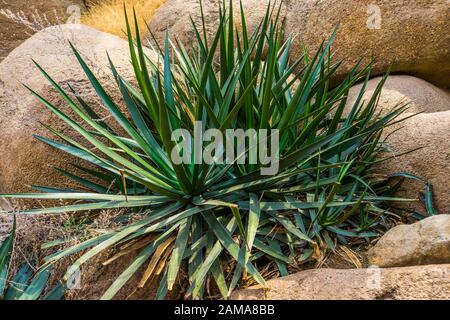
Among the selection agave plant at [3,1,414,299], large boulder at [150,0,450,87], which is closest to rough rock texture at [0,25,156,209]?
agave plant at [3,1,414,299]

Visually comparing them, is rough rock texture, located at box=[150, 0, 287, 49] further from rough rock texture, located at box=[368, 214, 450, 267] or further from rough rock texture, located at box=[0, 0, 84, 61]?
rough rock texture, located at box=[368, 214, 450, 267]

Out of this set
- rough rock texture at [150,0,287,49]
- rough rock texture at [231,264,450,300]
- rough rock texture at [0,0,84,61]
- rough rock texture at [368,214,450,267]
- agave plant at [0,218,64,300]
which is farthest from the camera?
rough rock texture at [0,0,84,61]

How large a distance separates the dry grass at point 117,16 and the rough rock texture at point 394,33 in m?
2.13

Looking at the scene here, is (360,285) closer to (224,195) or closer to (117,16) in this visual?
(224,195)

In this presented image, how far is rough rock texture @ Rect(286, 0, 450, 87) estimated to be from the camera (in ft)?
14.5

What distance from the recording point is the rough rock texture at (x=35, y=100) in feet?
11.6

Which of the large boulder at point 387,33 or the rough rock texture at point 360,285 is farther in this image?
the large boulder at point 387,33

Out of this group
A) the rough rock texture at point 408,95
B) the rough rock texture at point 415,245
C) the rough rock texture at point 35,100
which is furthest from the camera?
the rough rock texture at point 408,95

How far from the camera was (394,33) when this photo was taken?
4453 millimetres

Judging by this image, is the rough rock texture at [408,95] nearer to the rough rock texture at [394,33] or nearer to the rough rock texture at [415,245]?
the rough rock texture at [394,33]

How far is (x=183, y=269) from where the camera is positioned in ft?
9.16

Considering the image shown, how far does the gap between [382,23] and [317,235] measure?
2421 millimetres

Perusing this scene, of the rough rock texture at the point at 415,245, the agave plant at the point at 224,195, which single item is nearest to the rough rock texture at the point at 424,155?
the agave plant at the point at 224,195

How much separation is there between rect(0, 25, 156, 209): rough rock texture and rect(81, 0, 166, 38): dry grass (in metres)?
1.65
